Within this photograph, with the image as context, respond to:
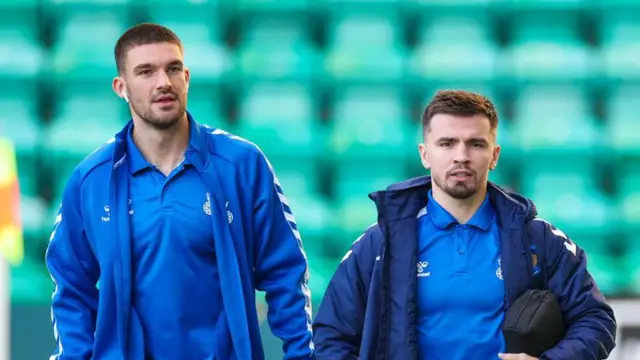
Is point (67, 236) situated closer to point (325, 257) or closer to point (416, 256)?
point (416, 256)

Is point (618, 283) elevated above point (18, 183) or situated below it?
below

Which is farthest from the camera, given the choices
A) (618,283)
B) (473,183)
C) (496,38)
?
A: (496,38)

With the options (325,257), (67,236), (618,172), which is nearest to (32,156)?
(325,257)

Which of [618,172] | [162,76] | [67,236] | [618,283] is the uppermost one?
[162,76]

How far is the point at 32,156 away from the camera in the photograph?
7.81m

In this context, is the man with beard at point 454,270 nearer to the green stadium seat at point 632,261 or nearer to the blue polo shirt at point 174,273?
the blue polo shirt at point 174,273

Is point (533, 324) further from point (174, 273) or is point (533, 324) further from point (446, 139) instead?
point (174, 273)

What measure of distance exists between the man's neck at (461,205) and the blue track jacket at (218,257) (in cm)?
45

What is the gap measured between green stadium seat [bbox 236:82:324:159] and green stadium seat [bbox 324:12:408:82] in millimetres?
252

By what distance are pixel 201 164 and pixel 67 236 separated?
44 cm

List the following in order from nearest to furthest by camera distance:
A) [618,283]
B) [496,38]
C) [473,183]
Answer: [473,183]
[618,283]
[496,38]

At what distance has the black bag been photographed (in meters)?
3.77

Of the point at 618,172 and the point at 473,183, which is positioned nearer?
the point at 473,183

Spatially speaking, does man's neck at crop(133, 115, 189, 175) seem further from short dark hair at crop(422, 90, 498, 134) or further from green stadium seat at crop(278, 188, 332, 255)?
green stadium seat at crop(278, 188, 332, 255)
